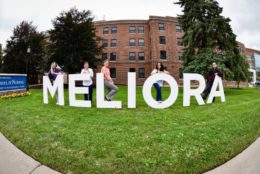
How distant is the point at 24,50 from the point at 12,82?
21615 millimetres

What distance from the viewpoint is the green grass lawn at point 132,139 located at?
4.72m

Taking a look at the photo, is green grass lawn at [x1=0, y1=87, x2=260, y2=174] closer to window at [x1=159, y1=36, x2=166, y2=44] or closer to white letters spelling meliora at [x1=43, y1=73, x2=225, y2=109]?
white letters spelling meliora at [x1=43, y1=73, x2=225, y2=109]

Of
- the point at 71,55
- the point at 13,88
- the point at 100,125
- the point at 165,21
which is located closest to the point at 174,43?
the point at 165,21

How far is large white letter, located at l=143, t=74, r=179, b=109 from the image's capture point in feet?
31.8

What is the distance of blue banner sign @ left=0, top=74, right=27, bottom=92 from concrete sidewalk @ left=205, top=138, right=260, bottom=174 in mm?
14625

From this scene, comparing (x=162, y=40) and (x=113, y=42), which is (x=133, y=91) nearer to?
(x=162, y=40)

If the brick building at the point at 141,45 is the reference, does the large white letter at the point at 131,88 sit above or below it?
below

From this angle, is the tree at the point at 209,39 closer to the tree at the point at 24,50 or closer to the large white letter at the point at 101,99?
the large white letter at the point at 101,99

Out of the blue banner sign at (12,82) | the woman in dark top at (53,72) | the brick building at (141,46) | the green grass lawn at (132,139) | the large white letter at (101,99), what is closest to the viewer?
the green grass lawn at (132,139)

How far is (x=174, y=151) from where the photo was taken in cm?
513

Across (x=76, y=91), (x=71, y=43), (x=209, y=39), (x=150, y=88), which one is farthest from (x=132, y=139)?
(x=71, y=43)

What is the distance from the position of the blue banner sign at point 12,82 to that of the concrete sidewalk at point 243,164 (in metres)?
14.6

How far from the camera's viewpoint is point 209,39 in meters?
23.1

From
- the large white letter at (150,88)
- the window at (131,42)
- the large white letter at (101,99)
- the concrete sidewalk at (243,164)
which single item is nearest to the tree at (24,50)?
the window at (131,42)
